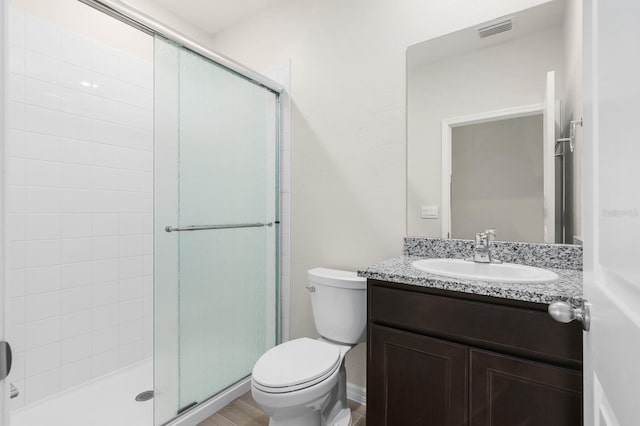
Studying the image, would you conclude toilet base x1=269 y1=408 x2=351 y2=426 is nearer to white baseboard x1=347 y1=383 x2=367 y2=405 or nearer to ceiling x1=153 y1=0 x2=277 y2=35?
white baseboard x1=347 y1=383 x2=367 y2=405

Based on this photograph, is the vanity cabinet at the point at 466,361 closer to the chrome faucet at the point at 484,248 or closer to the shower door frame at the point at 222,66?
the chrome faucet at the point at 484,248

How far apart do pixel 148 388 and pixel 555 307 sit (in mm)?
2305

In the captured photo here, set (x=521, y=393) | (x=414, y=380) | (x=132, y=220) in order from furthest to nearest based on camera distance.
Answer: (x=132, y=220), (x=414, y=380), (x=521, y=393)

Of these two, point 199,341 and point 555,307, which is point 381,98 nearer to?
point 555,307

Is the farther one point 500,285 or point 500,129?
point 500,129

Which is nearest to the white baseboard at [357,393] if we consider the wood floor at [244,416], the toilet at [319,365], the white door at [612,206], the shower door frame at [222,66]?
the wood floor at [244,416]

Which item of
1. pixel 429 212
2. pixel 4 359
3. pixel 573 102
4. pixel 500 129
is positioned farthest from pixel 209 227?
pixel 573 102

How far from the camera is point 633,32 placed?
0.39 metres

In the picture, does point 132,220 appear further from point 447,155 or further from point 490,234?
point 490,234

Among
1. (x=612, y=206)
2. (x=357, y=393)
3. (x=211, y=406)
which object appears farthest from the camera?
(x=357, y=393)

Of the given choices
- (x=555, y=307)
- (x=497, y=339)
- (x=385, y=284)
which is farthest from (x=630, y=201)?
(x=385, y=284)

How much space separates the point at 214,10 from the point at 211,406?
2.60 meters

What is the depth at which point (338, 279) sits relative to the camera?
5.56 feet


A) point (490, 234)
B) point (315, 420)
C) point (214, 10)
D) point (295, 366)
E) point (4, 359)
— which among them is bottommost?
point (315, 420)
